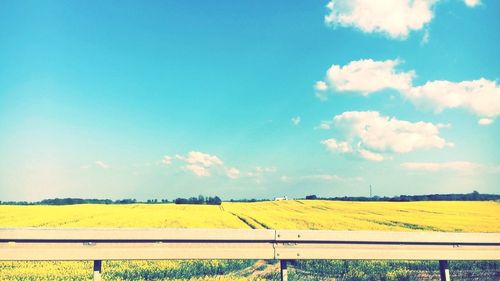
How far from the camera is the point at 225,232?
475cm

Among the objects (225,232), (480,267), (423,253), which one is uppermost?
(225,232)

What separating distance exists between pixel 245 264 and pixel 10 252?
573 cm

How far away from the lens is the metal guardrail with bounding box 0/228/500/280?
179 inches

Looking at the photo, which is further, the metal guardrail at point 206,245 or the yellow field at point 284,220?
the yellow field at point 284,220

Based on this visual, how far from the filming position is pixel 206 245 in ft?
16.4

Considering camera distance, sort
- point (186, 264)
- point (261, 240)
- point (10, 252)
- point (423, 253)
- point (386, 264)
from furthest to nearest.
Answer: point (386, 264)
point (186, 264)
point (423, 253)
point (261, 240)
point (10, 252)

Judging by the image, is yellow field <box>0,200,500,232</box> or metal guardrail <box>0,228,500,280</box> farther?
yellow field <box>0,200,500,232</box>

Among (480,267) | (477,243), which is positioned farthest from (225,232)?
(480,267)

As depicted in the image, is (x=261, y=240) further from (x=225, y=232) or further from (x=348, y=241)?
(x=348, y=241)

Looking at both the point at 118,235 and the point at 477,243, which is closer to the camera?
the point at 118,235

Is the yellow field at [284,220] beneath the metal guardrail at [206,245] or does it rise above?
beneath

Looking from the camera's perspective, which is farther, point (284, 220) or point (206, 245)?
point (284, 220)

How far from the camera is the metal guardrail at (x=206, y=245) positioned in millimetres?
4547

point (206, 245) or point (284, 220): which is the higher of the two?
point (206, 245)
